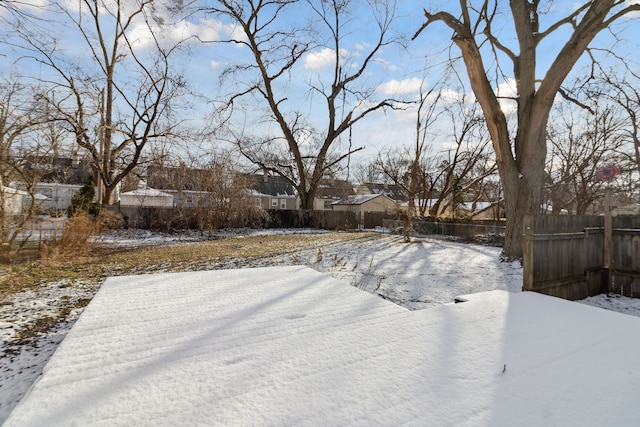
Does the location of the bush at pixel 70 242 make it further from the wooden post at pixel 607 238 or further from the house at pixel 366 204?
the house at pixel 366 204

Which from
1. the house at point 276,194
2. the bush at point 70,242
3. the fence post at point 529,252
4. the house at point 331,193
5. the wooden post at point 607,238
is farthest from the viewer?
the house at point 331,193

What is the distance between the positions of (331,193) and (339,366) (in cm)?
4388

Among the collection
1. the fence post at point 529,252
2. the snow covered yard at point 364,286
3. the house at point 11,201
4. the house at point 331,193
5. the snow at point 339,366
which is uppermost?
the house at point 331,193

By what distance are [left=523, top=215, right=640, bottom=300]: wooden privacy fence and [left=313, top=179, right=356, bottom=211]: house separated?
35426 millimetres

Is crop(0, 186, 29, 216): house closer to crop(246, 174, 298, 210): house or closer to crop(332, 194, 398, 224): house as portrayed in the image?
crop(332, 194, 398, 224): house

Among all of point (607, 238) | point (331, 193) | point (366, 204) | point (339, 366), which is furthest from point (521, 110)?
point (331, 193)

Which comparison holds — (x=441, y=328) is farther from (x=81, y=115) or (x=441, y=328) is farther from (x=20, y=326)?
(x=81, y=115)

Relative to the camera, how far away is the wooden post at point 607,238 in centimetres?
530

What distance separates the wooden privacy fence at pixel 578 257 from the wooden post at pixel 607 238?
2 cm

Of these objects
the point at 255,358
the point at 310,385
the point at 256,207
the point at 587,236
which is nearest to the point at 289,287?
the point at 255,358

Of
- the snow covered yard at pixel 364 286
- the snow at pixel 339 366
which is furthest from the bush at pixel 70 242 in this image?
the snow at pixel 339 366

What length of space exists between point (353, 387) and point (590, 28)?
27.6ft

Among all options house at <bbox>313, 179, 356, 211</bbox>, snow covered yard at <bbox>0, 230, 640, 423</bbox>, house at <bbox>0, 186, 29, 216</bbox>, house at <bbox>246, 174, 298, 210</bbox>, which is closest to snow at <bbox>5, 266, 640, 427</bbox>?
snow covered yard at <bbox>0, 230, 640, 423</bbox>

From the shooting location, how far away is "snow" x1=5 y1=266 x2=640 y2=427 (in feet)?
4.17
